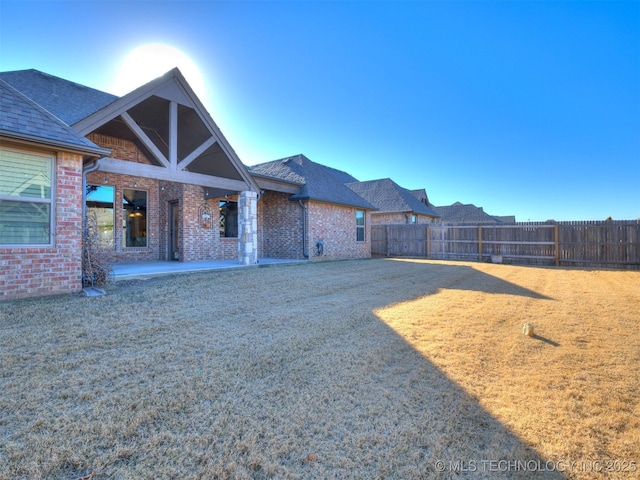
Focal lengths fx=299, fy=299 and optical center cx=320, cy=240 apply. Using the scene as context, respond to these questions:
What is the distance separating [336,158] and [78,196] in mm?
19017

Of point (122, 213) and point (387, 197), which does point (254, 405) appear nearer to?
point (122, 213)

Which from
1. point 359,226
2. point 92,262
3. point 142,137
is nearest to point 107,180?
point 142,137

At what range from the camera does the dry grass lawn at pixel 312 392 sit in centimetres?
177

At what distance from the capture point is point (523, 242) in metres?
14.2

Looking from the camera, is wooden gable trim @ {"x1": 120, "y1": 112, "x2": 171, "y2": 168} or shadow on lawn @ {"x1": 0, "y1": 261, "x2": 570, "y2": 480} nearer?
shadow on lawn @ {"x1": 0, "y1": 261, "x2": 570, "y2": 480}

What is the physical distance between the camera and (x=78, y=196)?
583 centimetres

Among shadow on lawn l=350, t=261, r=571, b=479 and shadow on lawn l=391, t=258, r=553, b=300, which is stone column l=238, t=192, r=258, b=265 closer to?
shadow on lawn l=391, t=258, r=553, b=300

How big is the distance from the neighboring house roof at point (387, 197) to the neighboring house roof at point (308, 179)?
668 cm

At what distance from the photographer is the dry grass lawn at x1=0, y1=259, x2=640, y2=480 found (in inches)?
69.8

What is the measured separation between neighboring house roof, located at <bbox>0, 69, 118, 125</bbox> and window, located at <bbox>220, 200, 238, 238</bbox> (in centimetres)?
517

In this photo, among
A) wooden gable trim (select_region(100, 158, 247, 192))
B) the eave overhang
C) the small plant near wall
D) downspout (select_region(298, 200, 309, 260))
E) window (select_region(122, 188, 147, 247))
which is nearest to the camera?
the eave overhang

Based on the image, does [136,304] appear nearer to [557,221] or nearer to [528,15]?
[528,15]

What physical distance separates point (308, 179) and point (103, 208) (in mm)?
8137

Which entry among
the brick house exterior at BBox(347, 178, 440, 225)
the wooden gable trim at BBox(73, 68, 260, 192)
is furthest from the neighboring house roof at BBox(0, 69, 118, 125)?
the brick house exterior at BBox(347, 178, 440, 225)
